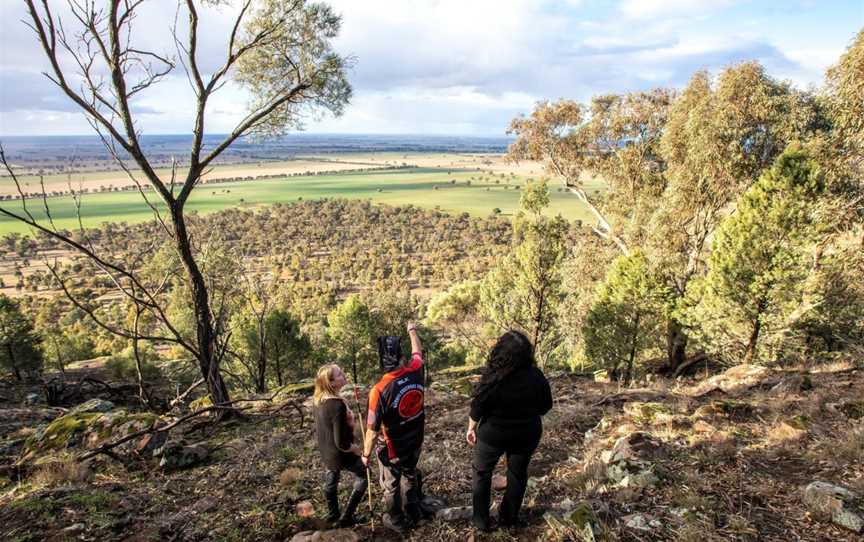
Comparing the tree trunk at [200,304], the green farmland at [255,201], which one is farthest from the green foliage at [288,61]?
the green farmland at [255,201]

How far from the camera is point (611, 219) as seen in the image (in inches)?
963

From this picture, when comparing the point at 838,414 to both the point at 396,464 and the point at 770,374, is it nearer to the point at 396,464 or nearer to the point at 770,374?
the point at 770,374

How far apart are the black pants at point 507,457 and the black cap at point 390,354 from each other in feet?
3.46

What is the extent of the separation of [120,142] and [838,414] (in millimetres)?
12410

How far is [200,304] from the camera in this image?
8.22m

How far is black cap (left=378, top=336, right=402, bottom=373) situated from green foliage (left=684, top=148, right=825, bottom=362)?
42.8 ft

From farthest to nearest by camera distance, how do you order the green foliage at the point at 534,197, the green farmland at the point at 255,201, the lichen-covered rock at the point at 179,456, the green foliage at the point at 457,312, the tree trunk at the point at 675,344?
the green farmland at the point at 255,201, the green foliage at the point at 457,312, the tree trunk at the point at 675,344, the green foliage at the point at 534,197, the lichen-covered rock at the point at 179,456

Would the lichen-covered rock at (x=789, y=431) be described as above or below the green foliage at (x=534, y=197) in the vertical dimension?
below

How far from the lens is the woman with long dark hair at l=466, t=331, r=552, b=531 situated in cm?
411

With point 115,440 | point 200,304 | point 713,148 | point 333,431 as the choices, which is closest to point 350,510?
point 333,431

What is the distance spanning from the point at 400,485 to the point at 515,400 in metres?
1.80

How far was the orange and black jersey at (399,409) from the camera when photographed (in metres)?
4.40

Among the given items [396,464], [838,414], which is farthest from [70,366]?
[838,414]

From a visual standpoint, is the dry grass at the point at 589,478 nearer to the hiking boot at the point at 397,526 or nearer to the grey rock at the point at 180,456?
the hiking boot at the point at 397,526
